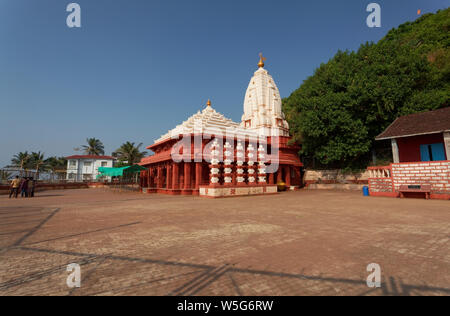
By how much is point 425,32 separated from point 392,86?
13.2 metres

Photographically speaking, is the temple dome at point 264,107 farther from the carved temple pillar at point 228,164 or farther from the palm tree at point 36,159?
the palm tree at point 36,159

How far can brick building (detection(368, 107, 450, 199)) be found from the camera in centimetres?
1219

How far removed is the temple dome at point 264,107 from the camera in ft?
81.6

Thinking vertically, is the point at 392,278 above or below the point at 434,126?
below

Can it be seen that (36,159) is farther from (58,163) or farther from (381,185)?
(381,185)

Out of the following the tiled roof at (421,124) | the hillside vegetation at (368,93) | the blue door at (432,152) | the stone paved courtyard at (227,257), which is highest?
the hillside vegetation at (368,93)

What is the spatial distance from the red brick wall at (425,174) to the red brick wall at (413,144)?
15.0ft

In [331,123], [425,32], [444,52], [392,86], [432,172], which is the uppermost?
[425,32]

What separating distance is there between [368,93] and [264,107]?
10.7m

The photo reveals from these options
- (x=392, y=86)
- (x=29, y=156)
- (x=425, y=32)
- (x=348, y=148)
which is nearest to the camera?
(x=392, y=86)

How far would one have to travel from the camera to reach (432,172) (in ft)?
40.5

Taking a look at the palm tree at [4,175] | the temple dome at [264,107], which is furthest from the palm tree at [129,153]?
the temple dome at [264,107]
